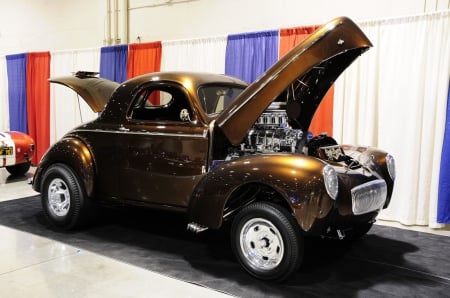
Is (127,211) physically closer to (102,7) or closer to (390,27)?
(390,27)

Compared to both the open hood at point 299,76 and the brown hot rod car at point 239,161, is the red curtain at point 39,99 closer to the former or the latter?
the brown hot rod car at point 239,161

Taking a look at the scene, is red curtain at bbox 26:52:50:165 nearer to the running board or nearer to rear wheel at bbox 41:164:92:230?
rear wheel at bbox 41:164:92:230

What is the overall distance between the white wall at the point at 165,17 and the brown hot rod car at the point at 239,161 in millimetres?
2082

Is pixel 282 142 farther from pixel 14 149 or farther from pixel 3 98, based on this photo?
pixel 3 98

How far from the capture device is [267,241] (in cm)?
321

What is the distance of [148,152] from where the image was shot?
396cm

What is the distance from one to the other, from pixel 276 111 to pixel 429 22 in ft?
7.67

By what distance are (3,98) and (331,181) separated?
870 cm

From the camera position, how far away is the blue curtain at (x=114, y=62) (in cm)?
746

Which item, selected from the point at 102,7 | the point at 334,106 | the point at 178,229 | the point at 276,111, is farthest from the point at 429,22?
the point at 102,7

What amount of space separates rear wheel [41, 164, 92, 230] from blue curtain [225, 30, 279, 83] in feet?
9.31

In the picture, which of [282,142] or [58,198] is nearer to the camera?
[282,142]

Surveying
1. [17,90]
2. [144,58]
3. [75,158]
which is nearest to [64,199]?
[75,158]

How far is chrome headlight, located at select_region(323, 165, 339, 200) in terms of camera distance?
2.97m
